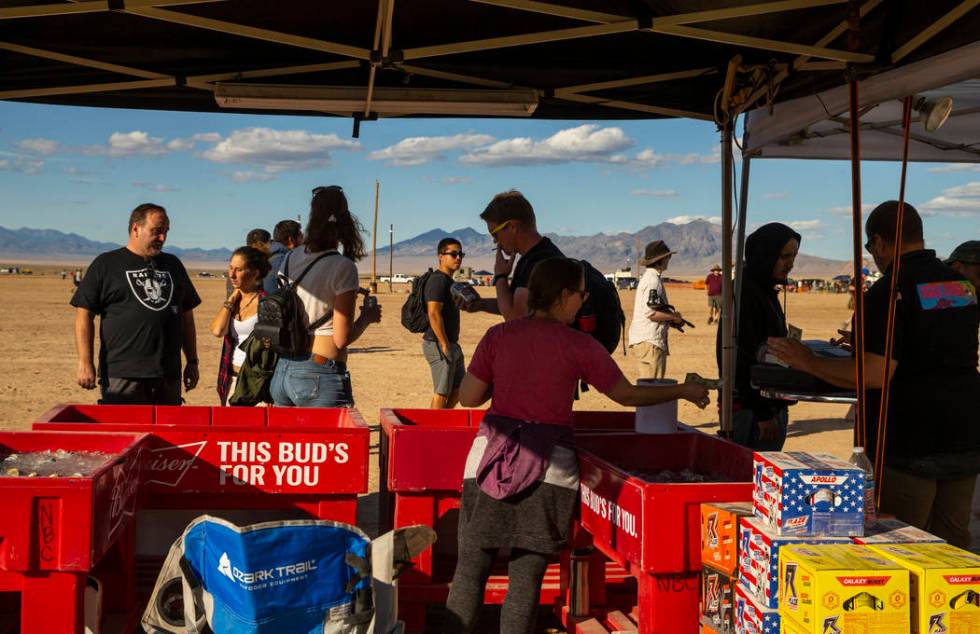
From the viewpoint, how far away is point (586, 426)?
5.22 metres

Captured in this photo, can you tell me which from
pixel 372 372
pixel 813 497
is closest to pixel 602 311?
pixel 813 497

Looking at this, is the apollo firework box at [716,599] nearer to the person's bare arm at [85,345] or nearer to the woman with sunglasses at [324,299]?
the woman with sunglasses at [324,299]

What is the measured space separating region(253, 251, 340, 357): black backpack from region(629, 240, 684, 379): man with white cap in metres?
5.26

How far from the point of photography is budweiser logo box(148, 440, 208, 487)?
430 cm

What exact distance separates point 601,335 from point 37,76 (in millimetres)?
3514

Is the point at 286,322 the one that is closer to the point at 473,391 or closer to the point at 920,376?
the point at 473,391

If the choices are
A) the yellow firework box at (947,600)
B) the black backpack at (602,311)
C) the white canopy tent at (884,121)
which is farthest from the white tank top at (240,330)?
the yellow firework box at (947,600)

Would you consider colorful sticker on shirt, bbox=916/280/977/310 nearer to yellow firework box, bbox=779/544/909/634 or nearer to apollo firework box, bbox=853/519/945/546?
apollo firework box, bbox=853/519/945/546

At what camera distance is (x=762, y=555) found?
121 inches

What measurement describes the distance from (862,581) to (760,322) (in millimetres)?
2806

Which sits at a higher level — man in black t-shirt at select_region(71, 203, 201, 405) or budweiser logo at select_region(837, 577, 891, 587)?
man in black t-shirt at select_region(71, 203, 201, 405)

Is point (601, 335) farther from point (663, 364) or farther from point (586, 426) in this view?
point (663, 364)

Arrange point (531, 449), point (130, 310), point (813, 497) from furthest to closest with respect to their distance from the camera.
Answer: point (130, 310) < point (531, 449) < point (813, 497)

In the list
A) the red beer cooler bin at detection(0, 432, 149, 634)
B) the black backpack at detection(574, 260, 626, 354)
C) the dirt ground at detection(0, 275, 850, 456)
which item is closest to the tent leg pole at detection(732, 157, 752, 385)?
the black backpack at detection(574, 260, 626, 354)
